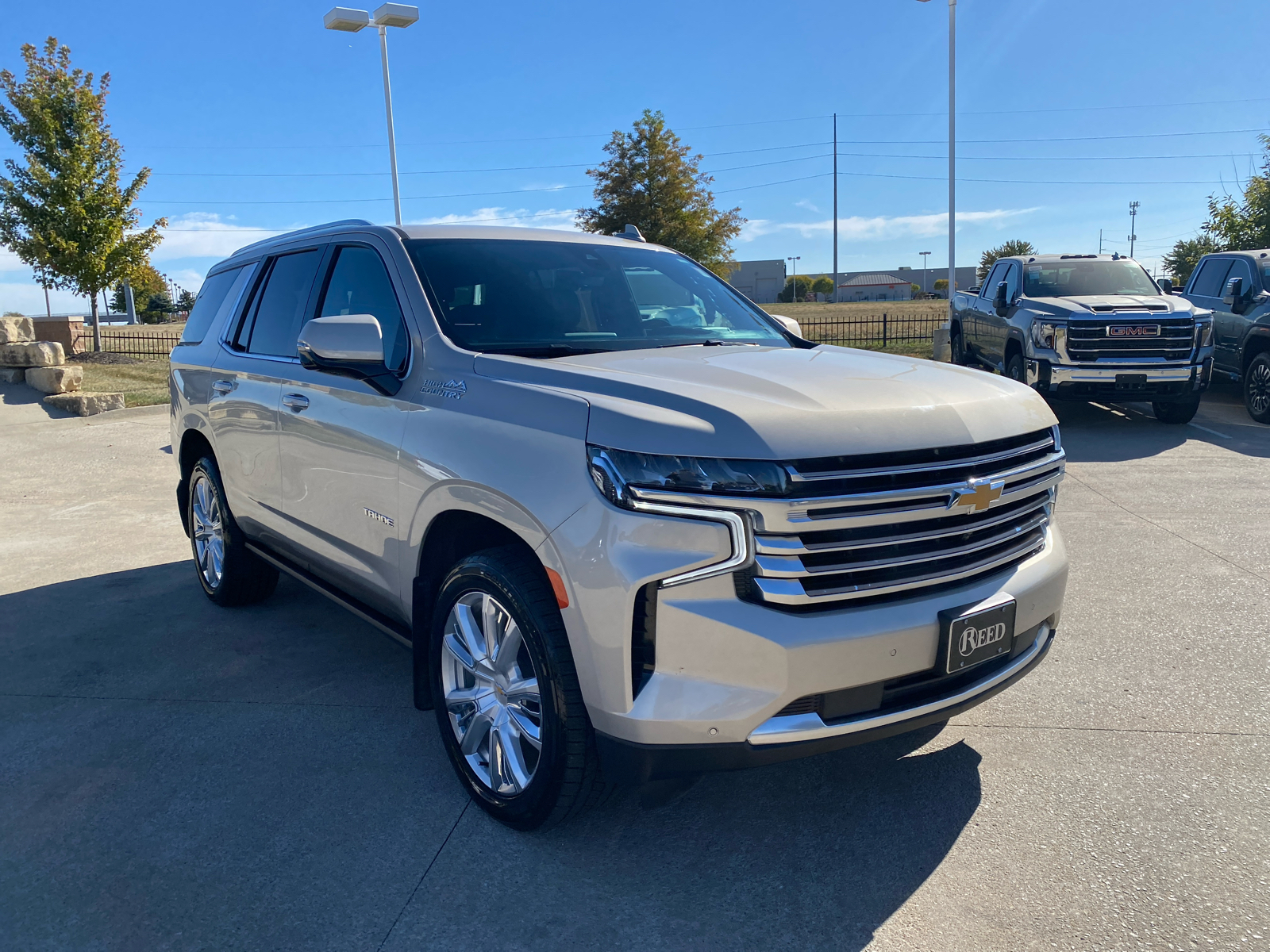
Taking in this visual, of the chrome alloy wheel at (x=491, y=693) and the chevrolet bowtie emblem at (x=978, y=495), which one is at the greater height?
the chevrolet bowtie emblem at (x=978, y=495)

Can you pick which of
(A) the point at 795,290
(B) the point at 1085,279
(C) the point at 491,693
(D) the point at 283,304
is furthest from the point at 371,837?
(A) the point at 795,290

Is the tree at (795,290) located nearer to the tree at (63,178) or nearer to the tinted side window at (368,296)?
the tree at (63,178)

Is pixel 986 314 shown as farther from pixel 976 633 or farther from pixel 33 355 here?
pixel 33 355

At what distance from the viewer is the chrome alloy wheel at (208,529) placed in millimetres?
5426

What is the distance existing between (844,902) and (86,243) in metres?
22.4

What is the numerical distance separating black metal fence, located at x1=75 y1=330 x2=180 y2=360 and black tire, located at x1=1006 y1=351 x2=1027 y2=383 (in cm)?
1821

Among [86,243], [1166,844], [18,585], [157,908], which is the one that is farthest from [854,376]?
[86,243]

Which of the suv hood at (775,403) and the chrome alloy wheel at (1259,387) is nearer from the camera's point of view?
the suv hood at (775,403)

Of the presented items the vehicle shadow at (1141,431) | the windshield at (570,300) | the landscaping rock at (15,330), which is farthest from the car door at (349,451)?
the landscaping rock at (15,330)

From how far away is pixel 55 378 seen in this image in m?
14.0

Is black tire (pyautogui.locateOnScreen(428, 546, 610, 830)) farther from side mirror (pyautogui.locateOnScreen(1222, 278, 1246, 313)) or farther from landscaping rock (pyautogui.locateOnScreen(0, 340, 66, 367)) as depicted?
landscaping rock (pyautogui.locateOnScreen(0, 340, 66, 367))

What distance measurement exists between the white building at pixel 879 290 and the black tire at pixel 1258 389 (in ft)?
323

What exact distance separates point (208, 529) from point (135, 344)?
21.9 m

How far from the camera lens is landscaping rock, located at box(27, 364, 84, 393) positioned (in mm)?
14008
